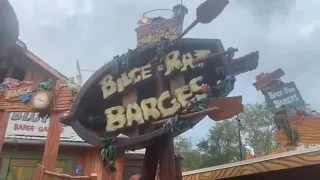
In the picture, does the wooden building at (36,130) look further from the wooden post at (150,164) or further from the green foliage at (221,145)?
the green foliage at (221,145)

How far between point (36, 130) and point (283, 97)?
793cm

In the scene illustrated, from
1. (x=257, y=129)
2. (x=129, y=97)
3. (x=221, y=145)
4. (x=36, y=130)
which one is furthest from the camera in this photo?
(x=257, y=129)

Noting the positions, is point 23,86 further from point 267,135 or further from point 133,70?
point 267,135

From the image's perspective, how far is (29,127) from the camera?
1087 cm

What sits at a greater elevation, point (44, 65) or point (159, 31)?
point (44, 65)

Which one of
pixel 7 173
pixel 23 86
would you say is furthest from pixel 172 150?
pixel 7 173

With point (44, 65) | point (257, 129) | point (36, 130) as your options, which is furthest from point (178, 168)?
point (257, 129)

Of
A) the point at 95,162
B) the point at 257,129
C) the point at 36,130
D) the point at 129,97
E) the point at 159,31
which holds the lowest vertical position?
the point at 129,97

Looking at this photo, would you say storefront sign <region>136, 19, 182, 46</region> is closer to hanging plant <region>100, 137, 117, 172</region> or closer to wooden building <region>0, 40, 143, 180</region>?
hanging plant <region>100, 137, 117, 172</region>

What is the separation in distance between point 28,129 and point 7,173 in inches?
58.1

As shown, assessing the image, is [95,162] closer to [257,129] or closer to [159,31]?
[159,31]

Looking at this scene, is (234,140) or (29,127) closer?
(29,127)

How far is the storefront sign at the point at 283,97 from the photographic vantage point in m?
5.34

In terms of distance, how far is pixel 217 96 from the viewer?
3.63m
